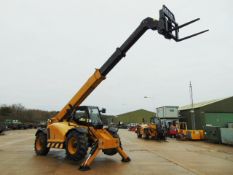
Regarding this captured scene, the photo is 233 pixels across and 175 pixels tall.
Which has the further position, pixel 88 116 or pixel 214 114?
pixel 214 114

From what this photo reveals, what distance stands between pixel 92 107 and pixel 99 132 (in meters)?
1.55

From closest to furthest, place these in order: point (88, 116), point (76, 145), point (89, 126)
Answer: point (76, 145) → point (89, 126) → point (88, 116)

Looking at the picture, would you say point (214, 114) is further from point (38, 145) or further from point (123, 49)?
point (123, 49)

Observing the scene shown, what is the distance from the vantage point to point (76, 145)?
998 cm

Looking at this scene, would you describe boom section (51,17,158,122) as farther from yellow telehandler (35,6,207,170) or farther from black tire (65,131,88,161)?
black tire (65,131,88,161)

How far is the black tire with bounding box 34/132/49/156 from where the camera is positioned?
41.6ft

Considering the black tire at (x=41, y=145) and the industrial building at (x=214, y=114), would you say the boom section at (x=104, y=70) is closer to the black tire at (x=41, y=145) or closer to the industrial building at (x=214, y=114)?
the black tire at (x=41, y=145)

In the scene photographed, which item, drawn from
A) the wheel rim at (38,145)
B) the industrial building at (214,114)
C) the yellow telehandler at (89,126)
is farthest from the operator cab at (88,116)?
the industrial building at (214,114)

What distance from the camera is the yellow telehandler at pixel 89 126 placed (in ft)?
31.2

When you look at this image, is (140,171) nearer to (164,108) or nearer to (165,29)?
(165,29)

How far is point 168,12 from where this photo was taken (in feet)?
31.1

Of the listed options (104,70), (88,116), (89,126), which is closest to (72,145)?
(89,126)

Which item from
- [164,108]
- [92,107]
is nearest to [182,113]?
[164,108]

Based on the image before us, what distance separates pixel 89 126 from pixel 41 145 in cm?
336
